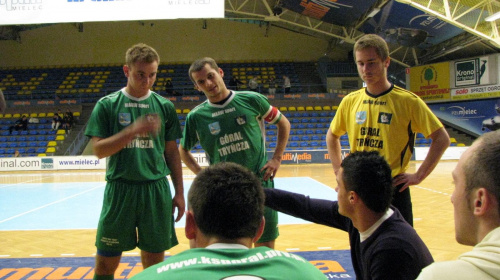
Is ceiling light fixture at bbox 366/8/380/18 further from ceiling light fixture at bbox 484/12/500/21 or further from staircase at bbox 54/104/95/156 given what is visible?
staircase at bbox 54/104/95/156

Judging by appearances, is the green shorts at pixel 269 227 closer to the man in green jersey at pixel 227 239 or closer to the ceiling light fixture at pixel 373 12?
the man in green jersey at pixel 227 239

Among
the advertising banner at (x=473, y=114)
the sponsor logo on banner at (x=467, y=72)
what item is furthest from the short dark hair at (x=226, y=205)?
the sponsor logo on banner at (x=467, y=72)

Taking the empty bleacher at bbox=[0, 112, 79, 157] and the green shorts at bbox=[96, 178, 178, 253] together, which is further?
the empty bleacher at bbox=[0, 112, 79, 157]

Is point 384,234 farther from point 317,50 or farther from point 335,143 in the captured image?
point 317,50

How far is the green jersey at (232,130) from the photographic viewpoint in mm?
2953

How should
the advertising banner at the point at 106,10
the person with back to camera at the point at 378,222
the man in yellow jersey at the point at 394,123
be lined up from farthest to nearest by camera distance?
1. the advertising banner at the point at 106,10
2. the man in yellow jersey at the point at 394,123
3. the person with back to camera at the point at 378,222

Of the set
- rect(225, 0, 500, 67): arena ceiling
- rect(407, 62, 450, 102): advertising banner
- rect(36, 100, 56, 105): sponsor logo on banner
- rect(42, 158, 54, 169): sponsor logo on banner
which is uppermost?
rect(225, 0, 500, 67): arena ceiling

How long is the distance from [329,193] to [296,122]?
40.4ft

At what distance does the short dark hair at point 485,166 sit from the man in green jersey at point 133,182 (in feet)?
5.99

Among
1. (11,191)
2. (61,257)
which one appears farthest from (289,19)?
(61,257)

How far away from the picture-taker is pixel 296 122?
2069cm

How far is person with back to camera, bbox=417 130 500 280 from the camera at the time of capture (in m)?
0.90

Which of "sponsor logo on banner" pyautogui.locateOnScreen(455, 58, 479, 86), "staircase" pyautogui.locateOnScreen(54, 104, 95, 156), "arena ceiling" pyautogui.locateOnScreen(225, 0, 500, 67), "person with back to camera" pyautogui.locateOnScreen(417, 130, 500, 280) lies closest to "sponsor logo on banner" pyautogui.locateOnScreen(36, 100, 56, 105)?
"staircase" pyautogui.locateOnScreen(54, 104, 95, 156)

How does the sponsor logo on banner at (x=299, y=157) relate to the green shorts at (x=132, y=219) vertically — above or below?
below
